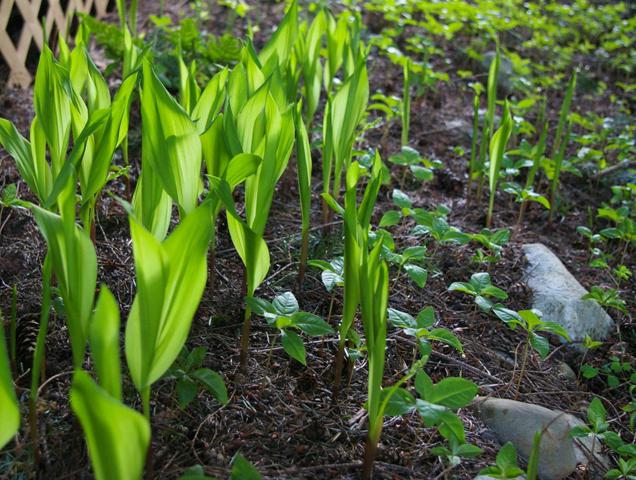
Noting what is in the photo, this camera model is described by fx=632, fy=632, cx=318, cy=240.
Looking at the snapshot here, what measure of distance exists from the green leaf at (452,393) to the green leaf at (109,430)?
1.73ft

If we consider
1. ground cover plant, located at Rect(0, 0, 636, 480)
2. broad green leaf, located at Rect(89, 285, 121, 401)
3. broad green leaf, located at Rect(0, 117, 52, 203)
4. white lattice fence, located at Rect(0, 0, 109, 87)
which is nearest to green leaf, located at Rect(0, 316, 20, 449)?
ground cover plant, located at Rect(0, 0, 636, 480)

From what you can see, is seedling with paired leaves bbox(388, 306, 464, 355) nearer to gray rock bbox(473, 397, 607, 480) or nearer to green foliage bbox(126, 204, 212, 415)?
gray rock bbox(473, 397, 607, 480)

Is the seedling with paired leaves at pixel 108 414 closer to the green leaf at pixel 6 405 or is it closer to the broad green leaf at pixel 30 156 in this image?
the green leaf at pixel 6 405

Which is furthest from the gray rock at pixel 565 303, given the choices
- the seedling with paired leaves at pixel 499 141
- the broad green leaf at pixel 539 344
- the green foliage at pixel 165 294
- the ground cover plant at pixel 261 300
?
the green foliage at pixel 165 294

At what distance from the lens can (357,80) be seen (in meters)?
1.72

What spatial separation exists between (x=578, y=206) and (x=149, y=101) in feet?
6.42

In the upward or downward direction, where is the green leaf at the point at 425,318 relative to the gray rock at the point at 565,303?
upward

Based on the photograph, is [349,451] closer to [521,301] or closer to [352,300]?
[352,300]

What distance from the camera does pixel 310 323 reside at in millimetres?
1223

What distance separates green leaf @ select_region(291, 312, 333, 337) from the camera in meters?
1.21

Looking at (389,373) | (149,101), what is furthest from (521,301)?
(149,101)

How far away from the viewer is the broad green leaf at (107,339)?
0.82 metres

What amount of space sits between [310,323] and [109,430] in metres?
0.50

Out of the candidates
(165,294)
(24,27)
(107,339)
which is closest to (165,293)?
(165,294)
